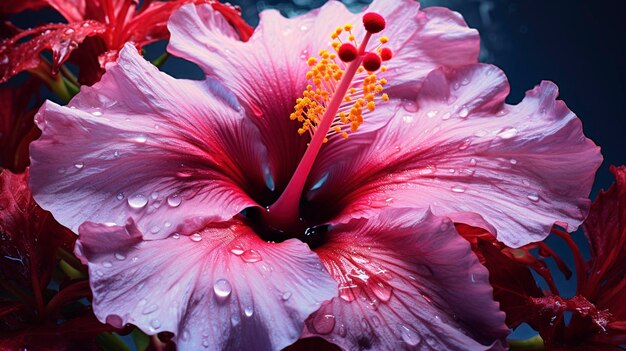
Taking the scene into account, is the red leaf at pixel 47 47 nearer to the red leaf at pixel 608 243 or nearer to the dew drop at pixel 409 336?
the dew drop at pixel 409 336

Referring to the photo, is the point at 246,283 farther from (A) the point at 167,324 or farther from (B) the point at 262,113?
(B) the point at 262,113

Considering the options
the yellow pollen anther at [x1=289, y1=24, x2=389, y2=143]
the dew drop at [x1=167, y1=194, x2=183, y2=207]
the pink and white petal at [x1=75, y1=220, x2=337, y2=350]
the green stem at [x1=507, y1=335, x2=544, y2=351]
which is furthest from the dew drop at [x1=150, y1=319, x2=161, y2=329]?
the green stem at [x1=507, y1=335, x2=544, y2=351]

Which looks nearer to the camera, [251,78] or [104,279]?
[104,279]

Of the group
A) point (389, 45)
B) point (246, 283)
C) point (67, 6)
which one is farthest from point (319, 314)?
point (67, 6)

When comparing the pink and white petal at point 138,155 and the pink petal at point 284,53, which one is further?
the pink petal at point 284,53

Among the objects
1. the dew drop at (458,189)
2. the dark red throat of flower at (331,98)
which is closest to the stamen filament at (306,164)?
the dark red throat of flower at (331,98)

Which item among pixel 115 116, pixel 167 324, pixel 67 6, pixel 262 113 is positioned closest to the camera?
pixel 167 324
